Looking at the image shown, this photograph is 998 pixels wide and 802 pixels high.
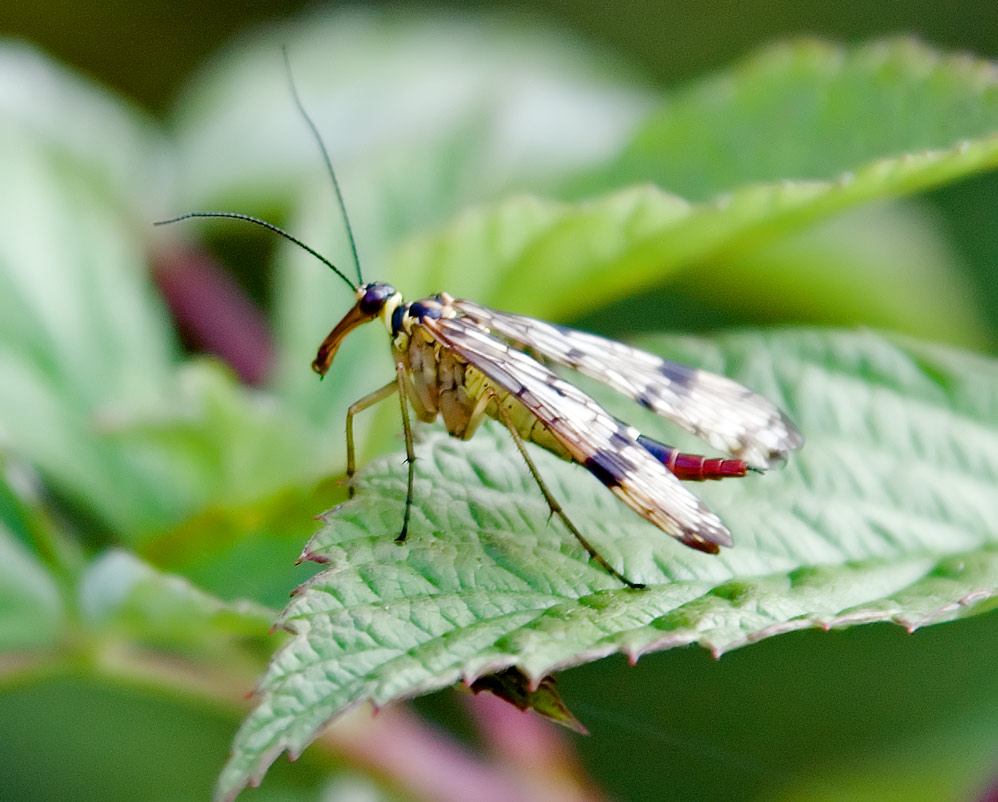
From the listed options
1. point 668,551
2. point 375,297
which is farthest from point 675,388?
point 375,297

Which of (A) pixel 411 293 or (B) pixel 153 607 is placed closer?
(B) pixel 153 607

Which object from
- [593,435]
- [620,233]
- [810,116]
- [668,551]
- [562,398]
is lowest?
[668,551]

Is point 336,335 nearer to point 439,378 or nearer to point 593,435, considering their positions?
point 439,378

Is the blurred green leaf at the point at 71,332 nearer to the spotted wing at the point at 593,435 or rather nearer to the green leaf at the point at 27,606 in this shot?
the green leaf at the point at 27,606

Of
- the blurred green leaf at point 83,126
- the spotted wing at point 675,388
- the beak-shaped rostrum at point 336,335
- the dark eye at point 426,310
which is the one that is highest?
the blurred green leaf at point 83,126

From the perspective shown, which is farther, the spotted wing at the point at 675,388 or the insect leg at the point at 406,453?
the spotted wing at the point at 675,388

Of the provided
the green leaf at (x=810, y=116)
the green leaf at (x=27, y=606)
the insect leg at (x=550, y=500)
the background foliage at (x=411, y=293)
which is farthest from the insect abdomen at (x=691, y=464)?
the green leaf at (x=27, y=606)

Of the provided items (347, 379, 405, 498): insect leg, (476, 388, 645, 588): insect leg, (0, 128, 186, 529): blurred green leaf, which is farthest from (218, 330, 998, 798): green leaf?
(0, 128, 186, 529): blurred green leaf
